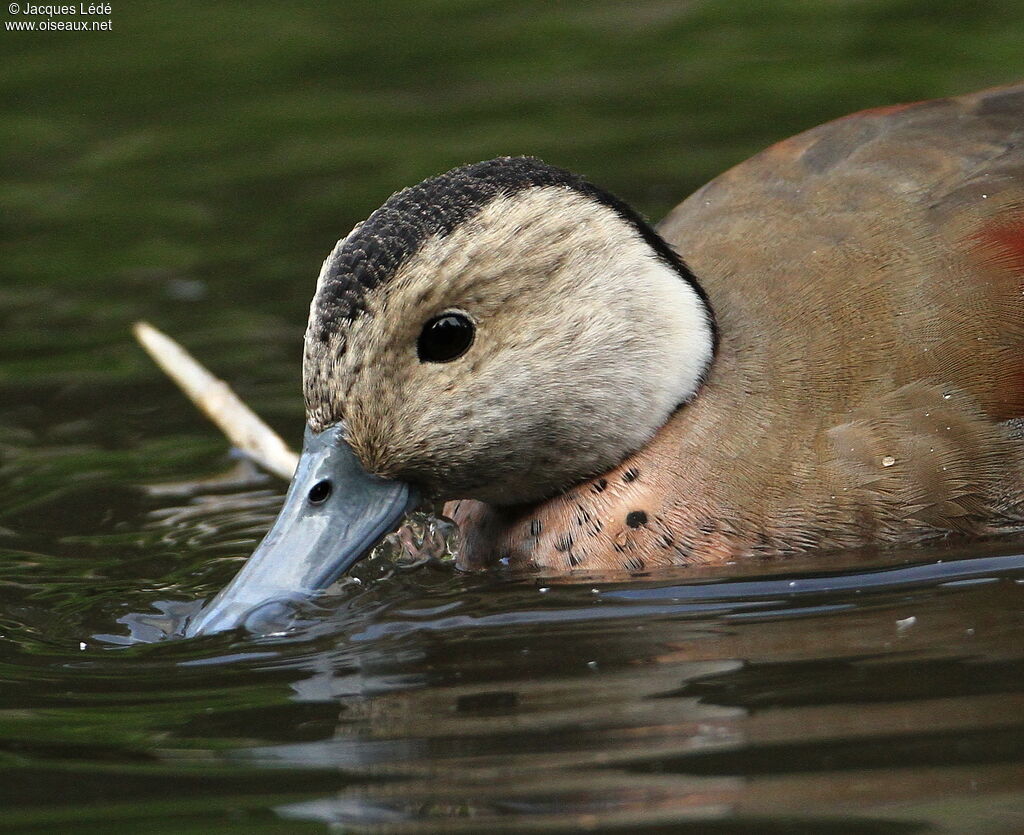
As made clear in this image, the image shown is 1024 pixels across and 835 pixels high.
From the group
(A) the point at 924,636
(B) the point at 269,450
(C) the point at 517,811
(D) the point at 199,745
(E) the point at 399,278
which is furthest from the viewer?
(B) the point at 269,450

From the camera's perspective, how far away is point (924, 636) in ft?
13.8

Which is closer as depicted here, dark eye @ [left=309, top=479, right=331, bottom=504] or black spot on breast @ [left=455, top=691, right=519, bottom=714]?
black spot on breast @ [left=455, top=691, right=519, bottom=714]

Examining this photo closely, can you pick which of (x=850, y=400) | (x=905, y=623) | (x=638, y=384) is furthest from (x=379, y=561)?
(x=905, y=623)

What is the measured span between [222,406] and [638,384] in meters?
2.11

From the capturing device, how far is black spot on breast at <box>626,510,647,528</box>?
4859mm

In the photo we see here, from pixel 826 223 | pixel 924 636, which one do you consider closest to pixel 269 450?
pixel 826 223

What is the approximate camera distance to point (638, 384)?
4.89m

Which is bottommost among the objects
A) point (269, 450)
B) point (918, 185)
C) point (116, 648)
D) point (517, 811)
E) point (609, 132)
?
point (517, 811)

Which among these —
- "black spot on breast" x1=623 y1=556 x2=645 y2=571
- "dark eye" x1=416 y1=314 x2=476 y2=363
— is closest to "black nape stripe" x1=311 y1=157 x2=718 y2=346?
"dark eye" x1=416 y1=314 x2=476 y2=363

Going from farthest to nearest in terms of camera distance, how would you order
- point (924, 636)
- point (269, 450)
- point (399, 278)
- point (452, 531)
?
1. point (269, 450)
2. point (452, 531)
3. point (399, 278)
4. point (924, 636)

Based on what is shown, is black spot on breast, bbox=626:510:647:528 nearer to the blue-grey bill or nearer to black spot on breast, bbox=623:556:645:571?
black spot on breast, bbox=623:556:645:571

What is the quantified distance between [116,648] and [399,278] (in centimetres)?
129

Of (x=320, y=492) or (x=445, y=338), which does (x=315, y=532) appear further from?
(x=445, y=338)

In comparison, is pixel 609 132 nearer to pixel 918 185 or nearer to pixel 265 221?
pixel 265 221
